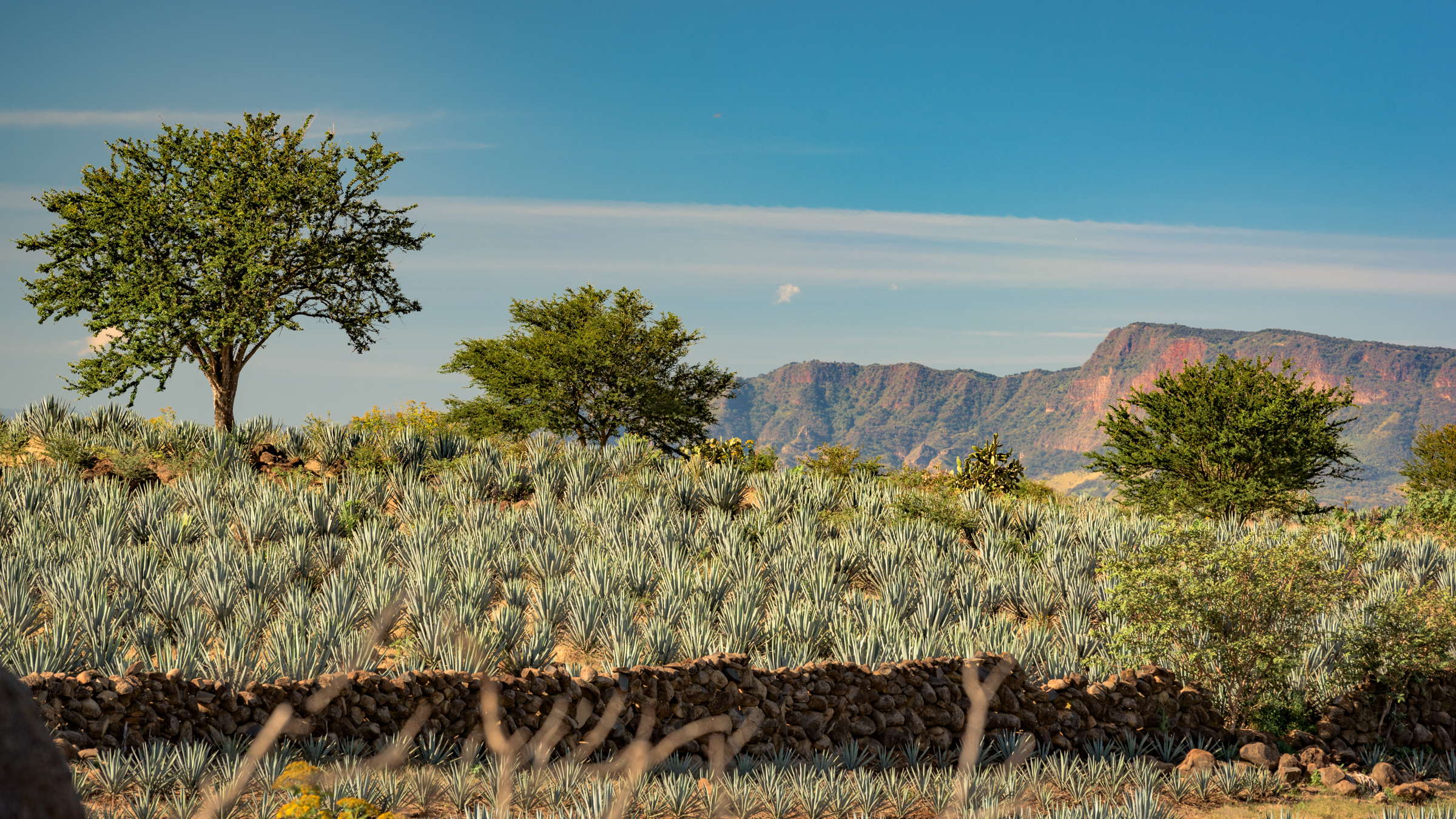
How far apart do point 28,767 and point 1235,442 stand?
22701 mm

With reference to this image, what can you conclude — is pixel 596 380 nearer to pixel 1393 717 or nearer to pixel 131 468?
pixel 131 468

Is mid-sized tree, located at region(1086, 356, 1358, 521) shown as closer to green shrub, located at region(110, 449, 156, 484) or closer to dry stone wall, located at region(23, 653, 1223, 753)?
dry stone wall, located at region(23, 653, 1223, 753)

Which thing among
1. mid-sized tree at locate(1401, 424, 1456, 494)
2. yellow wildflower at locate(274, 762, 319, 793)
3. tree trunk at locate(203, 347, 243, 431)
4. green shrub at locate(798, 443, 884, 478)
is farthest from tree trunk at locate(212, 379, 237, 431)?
mid-sized tree at locate(1401, 424, 1456, 494)

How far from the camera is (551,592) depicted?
9.30 meters

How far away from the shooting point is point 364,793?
577cm

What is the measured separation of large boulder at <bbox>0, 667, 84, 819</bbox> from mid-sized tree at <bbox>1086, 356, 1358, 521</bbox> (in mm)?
20638

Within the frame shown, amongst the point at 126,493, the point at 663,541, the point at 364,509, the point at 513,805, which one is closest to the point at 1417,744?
the point at 663,541

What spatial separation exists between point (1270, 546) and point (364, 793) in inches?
338

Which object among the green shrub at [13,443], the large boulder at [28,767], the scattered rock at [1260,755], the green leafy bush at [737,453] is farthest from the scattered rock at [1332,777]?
the green shrub at [13,443]

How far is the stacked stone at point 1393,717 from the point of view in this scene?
9211mm

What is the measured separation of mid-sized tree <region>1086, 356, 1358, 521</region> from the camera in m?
20.5

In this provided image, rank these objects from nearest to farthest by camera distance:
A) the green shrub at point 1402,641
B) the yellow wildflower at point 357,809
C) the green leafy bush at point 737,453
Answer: the yellow wildflower at point 357,809 < the green shrub at point 1402,641 < the green leafy bush at point 737,453

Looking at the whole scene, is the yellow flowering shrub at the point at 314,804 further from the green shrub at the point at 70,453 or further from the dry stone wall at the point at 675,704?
the green shrub at the point at 70,453

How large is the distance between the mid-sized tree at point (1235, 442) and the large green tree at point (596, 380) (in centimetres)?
1514
